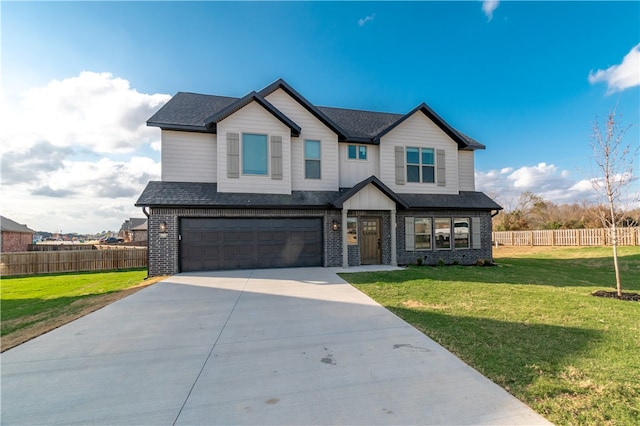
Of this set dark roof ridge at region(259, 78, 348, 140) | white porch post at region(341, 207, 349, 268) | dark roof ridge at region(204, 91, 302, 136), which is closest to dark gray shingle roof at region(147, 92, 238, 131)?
dark roof ridge at region(204, 91, 302, 136)

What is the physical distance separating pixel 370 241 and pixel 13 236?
35518mm

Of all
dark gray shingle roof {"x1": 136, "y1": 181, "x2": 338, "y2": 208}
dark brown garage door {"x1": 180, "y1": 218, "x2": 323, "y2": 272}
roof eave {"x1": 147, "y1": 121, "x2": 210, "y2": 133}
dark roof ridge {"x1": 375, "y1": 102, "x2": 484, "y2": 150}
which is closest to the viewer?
dark gray shingle roof {"x1": 136, "y1": 181, "x2": 338, "y2": 208}

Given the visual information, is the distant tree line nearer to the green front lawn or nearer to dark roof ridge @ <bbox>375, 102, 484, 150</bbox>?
dark roof ridge @ <bbox>375, 102, 484, 150</bbox>

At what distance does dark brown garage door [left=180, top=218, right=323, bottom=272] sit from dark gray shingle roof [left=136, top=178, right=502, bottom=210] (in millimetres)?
814

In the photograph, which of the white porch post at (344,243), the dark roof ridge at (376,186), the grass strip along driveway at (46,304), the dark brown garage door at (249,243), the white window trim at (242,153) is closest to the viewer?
the grass strip along driveway at (46,304)

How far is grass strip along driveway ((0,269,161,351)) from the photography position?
5191 millimetres

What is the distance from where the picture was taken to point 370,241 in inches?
499

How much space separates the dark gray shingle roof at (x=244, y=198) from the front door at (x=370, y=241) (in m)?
1.50

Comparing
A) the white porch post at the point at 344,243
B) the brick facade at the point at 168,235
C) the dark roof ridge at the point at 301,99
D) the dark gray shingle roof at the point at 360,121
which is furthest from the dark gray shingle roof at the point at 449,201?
the brick facade at the point at 168,235

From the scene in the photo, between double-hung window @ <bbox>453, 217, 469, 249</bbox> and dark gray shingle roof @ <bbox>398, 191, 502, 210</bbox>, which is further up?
dark gray shingle roof @ <bbox>398, 191, 502, 210</bbox>

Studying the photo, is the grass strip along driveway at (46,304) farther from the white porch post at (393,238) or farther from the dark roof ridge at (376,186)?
the white porch post at (393,238)

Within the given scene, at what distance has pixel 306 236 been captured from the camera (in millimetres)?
12117

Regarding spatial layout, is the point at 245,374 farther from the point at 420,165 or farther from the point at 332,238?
the point at 420,165

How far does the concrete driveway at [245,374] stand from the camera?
2.64m
